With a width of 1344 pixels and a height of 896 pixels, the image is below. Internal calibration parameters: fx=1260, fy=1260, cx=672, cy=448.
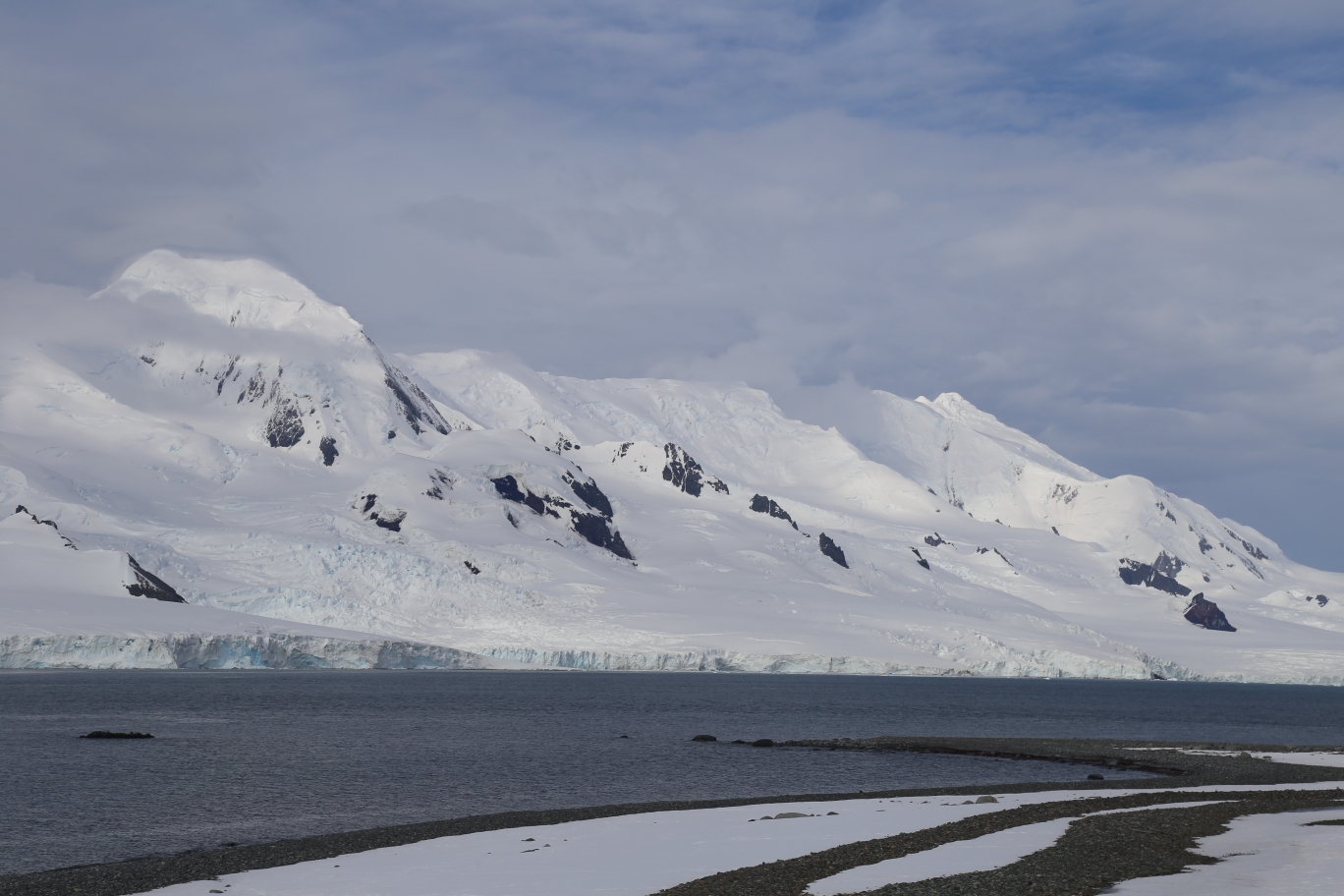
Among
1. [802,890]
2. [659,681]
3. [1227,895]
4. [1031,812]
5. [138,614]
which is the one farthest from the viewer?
[659,681]

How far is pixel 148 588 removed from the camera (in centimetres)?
17962

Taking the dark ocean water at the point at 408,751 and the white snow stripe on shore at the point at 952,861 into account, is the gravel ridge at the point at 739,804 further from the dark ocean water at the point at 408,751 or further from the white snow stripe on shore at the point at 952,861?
the dark ocean water at the point at 408,751

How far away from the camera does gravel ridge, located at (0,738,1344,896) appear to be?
34.4 meters

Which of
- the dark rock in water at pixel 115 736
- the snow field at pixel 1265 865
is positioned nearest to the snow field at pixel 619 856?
the snow field at pixel 1265 865

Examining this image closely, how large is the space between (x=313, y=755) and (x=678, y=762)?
1972 centimetres

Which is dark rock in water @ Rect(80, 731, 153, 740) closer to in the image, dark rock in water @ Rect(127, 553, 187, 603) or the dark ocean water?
the dark ocean water

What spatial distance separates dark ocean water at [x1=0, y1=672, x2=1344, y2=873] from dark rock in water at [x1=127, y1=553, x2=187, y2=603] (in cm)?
2777

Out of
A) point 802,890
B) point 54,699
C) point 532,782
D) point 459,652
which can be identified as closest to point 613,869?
point 802,890

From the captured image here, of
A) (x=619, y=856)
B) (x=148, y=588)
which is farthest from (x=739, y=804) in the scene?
(x=148, y=588)

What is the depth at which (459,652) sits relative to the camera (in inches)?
7805

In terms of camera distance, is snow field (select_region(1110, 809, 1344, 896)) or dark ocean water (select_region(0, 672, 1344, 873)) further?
dark ocean water (select_region(0, 672, 1344, 873))

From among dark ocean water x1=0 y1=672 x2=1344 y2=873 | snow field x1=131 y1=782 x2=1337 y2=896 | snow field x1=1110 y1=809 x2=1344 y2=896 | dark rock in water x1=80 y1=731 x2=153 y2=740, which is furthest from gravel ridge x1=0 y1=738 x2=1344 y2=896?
dark rock in water x1=80 y1=731 x2=153 y2=740

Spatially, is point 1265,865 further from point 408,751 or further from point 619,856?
point 408,751

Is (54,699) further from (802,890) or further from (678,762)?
(802,890)
